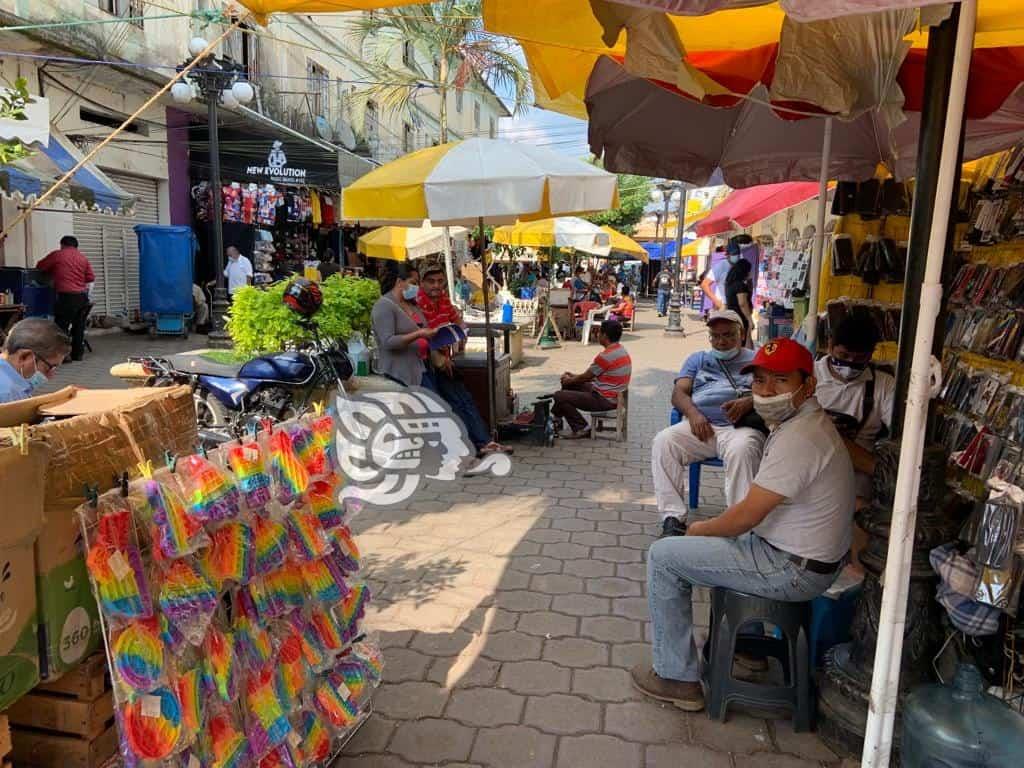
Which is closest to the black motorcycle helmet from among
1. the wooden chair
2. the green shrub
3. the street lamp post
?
the green shrub

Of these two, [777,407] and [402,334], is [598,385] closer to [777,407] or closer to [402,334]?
[402,334]

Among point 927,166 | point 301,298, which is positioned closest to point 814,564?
point 927,166

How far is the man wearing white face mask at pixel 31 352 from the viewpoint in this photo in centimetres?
316

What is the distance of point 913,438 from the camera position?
2.01m

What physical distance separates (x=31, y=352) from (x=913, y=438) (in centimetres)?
351

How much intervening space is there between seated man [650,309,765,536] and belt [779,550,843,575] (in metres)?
0.85

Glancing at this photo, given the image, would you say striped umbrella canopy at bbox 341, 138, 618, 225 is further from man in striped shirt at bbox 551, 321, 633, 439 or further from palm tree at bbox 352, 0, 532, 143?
palm tree at bbox 352, 0, 532, 143

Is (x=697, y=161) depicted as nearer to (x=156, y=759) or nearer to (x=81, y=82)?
(x=156, y=759)

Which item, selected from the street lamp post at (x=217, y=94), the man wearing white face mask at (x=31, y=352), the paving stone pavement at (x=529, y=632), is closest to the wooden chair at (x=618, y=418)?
the paving stone pavement at (x=529, y=632)

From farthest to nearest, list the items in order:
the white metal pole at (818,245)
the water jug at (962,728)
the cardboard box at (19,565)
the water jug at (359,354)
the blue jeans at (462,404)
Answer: the water jug at (359,354), the blue jeans at (462,404), the white metal pole at (818,245), the water jug at (962,728), the cardboard box at (19,565)

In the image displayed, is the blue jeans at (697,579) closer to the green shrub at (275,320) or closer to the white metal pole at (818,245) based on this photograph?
the white metal pole at (818,245)

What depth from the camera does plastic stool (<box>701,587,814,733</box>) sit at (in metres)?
2.71

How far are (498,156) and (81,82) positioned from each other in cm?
1055

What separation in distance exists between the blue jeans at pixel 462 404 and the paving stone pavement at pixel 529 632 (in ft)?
1.56
